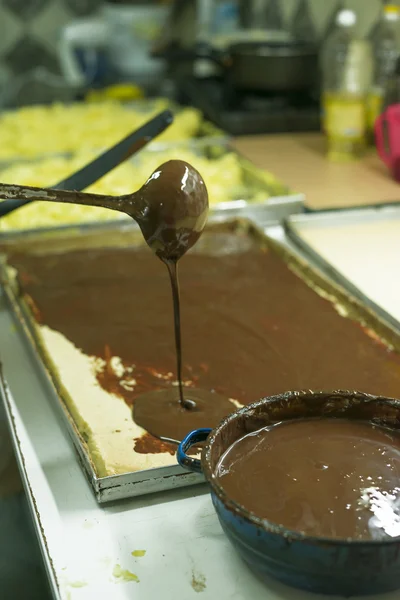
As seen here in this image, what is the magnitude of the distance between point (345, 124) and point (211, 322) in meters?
1.25

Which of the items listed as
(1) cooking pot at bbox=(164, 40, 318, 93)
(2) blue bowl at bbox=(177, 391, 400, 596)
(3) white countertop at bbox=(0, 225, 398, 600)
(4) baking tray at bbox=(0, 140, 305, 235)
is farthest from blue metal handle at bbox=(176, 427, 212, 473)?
(1) cooking pot at bbox=(164, 40, 318, 93)

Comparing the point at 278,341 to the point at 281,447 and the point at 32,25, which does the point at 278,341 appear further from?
the point at 32,25

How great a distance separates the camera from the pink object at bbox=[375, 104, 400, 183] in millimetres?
2219

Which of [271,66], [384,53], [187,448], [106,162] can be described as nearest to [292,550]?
[187,448]

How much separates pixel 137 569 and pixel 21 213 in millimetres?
1353

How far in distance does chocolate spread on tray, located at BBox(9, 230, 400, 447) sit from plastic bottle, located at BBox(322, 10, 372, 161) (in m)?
0.77

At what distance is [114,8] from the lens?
12.6ft

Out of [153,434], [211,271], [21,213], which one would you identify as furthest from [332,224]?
[153,434]

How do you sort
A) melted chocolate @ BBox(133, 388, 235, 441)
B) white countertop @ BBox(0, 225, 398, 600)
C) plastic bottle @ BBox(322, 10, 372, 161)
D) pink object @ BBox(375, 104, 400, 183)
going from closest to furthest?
white countertop @ BBox(0, 225, 398, 600)
melted chocolate @ BBox(133, 388, 235, 441)
pink object @ BBox(375, 104, 400, 183)
plastic bottle @ BBox(322, 10, 372, 161)

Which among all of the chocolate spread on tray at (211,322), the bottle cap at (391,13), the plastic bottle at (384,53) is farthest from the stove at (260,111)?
the chocolate spread on tray at (211,322)

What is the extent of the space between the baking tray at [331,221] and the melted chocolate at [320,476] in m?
0.70

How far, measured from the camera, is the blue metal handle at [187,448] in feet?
3.05

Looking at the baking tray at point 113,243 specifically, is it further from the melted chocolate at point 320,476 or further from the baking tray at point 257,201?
the melted chocolate at point 320,476

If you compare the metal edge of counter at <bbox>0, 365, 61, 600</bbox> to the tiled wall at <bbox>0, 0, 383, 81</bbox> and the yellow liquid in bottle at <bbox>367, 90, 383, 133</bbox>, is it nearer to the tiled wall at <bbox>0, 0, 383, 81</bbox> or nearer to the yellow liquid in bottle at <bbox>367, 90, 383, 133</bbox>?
the yellow liquid in bottle at <bbox>367, 90, 383, 133</bbox>
